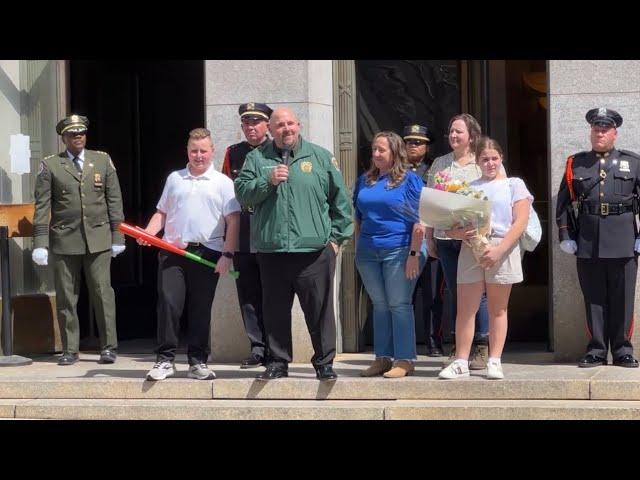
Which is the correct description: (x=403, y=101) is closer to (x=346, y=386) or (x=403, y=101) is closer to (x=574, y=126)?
(x=574, y=126)

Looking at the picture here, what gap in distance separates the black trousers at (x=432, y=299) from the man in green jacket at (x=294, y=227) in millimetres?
1861

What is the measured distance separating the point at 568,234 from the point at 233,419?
10.2ft

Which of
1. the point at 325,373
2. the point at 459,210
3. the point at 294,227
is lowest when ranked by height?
the point at 325,373

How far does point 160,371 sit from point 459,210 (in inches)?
100

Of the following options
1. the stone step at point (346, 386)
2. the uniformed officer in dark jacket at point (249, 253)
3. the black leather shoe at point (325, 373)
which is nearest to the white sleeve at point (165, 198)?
the uniformed officer in dark jacket at point (249, 253)

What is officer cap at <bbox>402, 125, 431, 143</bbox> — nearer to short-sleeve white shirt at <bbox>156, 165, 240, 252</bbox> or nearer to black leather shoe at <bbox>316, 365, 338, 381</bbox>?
short-sleeve white shirt at <bbox>156, 165, 240, 252</bbox>

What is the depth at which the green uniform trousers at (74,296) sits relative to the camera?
11.3 metres

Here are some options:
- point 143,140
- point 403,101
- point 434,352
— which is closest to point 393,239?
point 434,352

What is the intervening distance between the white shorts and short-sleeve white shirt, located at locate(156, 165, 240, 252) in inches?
68.8

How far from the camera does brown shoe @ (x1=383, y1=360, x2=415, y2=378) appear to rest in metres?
9.74

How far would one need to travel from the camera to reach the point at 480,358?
10.2 metres

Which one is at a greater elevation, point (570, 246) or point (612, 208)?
point (612, 208)

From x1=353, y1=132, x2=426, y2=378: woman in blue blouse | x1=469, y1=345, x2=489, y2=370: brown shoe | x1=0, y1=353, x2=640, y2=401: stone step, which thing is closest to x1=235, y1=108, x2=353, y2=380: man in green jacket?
x1=0, y1=353, x2=640, y2=401: stone step
